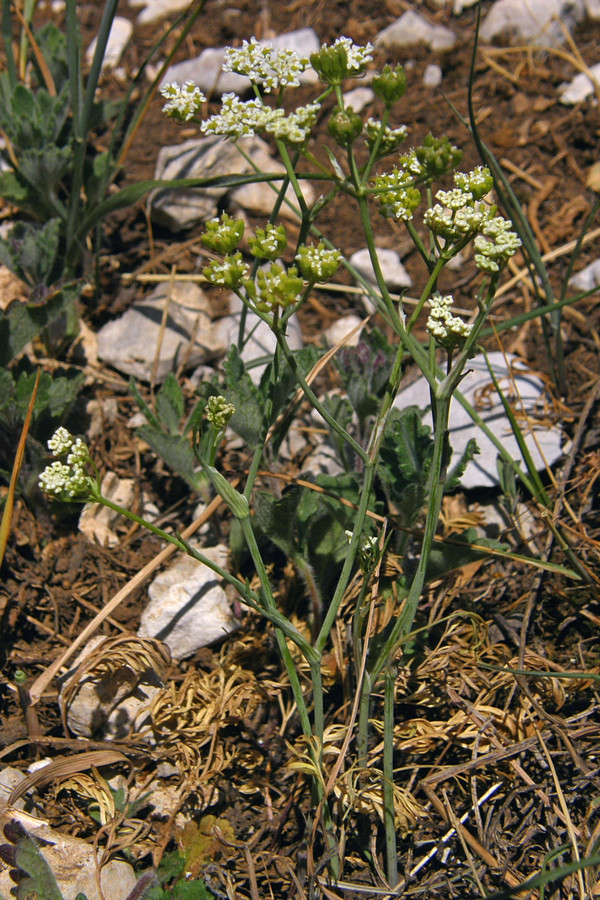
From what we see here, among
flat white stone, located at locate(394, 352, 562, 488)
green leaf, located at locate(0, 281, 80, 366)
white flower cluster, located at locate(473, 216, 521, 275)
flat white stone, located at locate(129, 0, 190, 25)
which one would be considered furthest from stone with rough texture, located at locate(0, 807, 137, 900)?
flat white stone, located at locate(129, 0, 190, 25)

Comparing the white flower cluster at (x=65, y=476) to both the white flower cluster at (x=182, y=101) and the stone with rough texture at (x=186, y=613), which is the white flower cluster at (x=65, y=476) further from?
the stone with rough texture at (x=186, y=613)

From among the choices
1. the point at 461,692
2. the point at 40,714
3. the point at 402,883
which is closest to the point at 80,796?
the point at 40,714

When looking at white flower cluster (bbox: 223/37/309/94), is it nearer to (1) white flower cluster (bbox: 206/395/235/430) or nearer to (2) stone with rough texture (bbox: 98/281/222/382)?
(1) white flower cluster (bbox: 206/395/235/430)

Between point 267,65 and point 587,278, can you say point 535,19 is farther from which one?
point 267,65

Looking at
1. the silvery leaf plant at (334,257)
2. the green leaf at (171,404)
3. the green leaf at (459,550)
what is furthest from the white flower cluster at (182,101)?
the green leaf at (459,550)

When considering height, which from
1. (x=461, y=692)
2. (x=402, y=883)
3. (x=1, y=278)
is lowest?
(x=402, y=883)

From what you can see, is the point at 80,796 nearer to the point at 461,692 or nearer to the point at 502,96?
the point at 461,692
